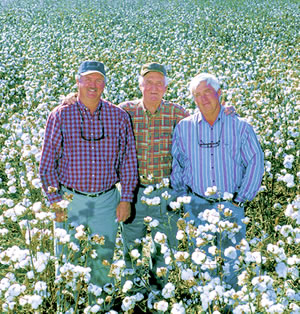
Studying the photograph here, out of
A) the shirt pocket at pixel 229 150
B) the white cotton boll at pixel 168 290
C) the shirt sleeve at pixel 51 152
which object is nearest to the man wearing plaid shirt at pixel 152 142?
the shirt pocket at pixel 229 150

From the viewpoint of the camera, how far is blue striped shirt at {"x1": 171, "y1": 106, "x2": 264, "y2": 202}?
3393mm

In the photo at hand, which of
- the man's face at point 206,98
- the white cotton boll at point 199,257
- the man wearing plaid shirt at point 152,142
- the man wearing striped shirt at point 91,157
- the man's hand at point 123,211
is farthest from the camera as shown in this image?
the man wearing plaid shirt at point 152,142

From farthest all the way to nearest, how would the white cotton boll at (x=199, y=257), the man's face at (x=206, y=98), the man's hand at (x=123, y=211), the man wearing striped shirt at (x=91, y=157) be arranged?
the man's hand at (x=123, y=211) → the man wearing striped shirt at (x=91, y=157) → the man's face at (x=206, y=98) → the white cotton boll at (x=199, y=257)

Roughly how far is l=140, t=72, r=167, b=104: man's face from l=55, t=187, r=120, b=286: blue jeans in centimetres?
89

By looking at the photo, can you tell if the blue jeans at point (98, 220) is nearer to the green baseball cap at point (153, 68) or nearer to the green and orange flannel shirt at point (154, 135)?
the green and orange flannel shirt at point (154, 135)

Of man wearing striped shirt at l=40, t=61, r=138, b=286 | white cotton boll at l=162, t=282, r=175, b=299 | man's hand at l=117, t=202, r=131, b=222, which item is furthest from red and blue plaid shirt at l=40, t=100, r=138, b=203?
white cotton boll at l=162, t=282, r=175, b=299

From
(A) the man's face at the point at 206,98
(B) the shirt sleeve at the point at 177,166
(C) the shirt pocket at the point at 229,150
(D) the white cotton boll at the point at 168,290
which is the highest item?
(A) the man's face at the point at 206,98

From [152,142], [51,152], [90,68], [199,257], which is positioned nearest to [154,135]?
[152,142]

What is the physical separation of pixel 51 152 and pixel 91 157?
0.34 m

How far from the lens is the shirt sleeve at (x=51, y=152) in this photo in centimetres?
342

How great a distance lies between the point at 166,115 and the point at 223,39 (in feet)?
47.8

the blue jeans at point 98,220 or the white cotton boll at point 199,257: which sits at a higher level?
the white cotton boll at point 199,257

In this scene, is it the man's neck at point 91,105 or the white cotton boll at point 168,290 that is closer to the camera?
the white cotton boll at point 168,290

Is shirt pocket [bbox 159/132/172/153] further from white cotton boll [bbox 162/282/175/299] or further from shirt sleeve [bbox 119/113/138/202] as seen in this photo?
white cotton boll [bbox 162/282/175/299]
